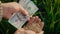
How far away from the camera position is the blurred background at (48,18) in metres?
1.49

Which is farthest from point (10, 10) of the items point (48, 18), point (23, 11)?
point (48, 18)

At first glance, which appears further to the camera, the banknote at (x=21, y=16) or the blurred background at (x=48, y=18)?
the blurred background at (x=48, y=18)

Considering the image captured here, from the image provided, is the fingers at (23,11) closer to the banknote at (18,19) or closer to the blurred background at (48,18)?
the banknote at (18,19)

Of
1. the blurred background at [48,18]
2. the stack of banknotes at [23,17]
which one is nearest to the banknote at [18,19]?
the stack of banknotes at [23,17]

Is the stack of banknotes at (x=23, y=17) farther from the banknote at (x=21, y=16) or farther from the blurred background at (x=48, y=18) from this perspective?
the blurred background at (x=48, y=18)

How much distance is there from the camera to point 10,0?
5.52 feet

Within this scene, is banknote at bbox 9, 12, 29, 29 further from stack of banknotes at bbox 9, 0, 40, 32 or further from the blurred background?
the blurred background

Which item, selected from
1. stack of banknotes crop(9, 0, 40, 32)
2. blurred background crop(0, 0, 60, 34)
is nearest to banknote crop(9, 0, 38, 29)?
stack of banknotes crop(9, 0, 40, 32)

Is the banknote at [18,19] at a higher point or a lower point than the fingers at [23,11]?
lower

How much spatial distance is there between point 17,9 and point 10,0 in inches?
9.5

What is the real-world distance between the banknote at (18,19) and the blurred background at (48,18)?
108mm

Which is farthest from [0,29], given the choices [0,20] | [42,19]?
[42,19]

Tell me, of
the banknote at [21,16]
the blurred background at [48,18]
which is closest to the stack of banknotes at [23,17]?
the banknote at [21,16]

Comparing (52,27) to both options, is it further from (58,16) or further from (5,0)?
(5,0)
